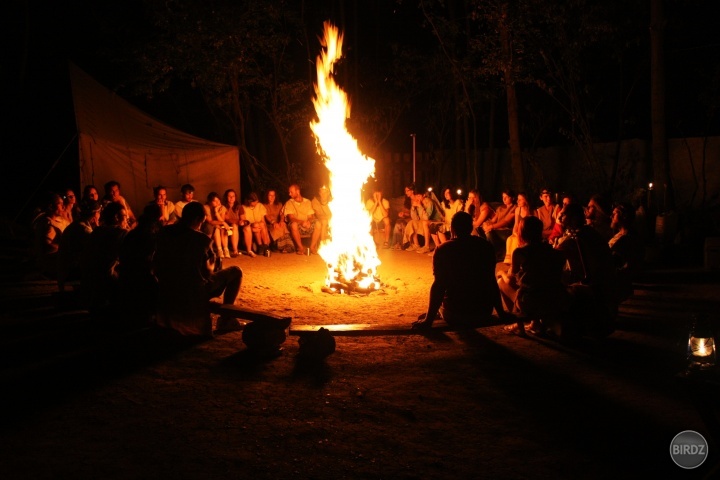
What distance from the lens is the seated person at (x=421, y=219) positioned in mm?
14102

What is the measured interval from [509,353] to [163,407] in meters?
3.49

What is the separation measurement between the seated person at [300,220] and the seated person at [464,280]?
24.7 ft

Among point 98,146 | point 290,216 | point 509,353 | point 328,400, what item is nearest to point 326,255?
point 290,216

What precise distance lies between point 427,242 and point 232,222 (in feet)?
14.5

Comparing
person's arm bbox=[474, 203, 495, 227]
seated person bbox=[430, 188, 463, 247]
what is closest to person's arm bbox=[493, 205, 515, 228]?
person's arm bbox=[474, 203, 495, 227]

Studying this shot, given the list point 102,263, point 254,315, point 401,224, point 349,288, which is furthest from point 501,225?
point 102,263

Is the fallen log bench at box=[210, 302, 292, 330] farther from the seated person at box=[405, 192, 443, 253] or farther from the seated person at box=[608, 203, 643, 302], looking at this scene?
the seated person at box=[405, 192, 443, 253]

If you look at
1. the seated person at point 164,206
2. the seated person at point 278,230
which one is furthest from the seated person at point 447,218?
→ the seated person at point 164,206

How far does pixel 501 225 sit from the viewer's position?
12500 millimetres

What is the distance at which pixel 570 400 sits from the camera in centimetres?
513

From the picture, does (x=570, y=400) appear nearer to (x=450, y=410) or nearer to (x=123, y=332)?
(x=450, y=410)

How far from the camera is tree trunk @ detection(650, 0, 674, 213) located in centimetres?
1324

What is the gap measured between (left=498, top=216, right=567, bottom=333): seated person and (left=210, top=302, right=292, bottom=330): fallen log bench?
2649 millimetres

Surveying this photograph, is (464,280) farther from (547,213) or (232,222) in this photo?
(232,222)
